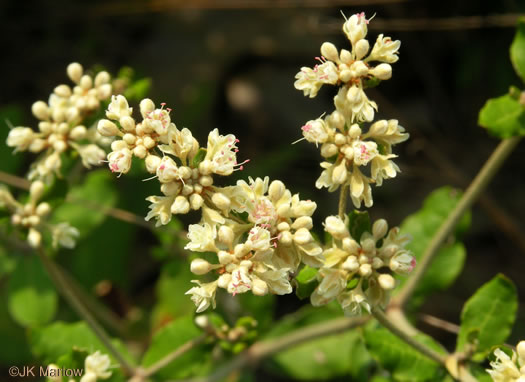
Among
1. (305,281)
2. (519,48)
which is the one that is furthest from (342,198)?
(519,48)

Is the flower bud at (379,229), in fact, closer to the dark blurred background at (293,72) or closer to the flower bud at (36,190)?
the flower bud at (36,190)

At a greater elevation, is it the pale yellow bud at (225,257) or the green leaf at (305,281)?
the pale yellow bud at (225,257)

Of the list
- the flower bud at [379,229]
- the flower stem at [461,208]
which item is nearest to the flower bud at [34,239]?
the flower bud at [379,229]

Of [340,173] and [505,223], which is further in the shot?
[505,223]

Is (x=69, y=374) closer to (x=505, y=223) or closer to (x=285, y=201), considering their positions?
(x=285, y=201)

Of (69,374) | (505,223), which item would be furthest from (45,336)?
(505,223)

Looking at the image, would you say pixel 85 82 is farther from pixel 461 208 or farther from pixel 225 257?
pixel 461 208
